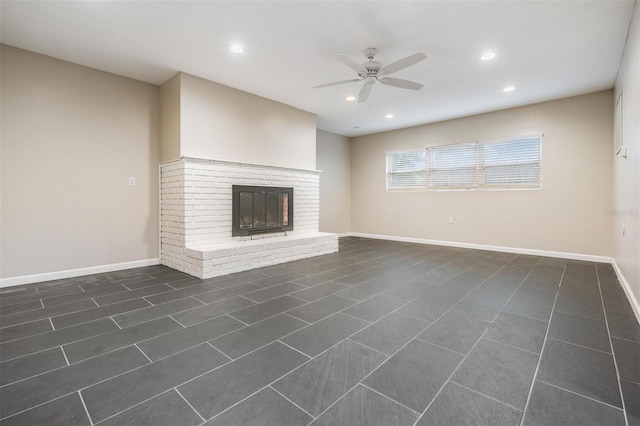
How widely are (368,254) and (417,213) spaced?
6.77 feet

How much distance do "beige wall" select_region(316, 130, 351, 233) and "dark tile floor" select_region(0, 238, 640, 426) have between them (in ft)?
12.9

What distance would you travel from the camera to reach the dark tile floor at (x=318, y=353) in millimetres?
1332

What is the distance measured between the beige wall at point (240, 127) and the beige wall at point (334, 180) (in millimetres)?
1461

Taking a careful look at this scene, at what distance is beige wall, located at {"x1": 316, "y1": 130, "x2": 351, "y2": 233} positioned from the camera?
709 centimetres

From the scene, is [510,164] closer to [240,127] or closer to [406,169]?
[406,169]

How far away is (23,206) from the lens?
10.9 feet

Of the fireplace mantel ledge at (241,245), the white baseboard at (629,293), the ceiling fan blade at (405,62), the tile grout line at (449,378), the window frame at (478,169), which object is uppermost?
the ceiling fan blade at (405,62)

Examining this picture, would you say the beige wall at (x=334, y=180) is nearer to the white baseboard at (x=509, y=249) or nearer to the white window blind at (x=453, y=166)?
the white baseboard at (x=509, y=249)

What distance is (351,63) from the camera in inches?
118

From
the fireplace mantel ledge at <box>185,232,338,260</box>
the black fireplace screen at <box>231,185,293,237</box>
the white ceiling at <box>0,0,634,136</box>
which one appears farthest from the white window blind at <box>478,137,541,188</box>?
the black fireplace screen at <box>231,185,293,237</box>

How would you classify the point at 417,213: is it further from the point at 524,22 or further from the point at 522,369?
the point at 522,369

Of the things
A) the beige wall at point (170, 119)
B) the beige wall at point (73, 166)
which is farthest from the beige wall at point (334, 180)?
the beige wall at point (73, 166)

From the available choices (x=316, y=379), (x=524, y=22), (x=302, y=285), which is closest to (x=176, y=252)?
(x=302, y=285)

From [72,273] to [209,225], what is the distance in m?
1.66
